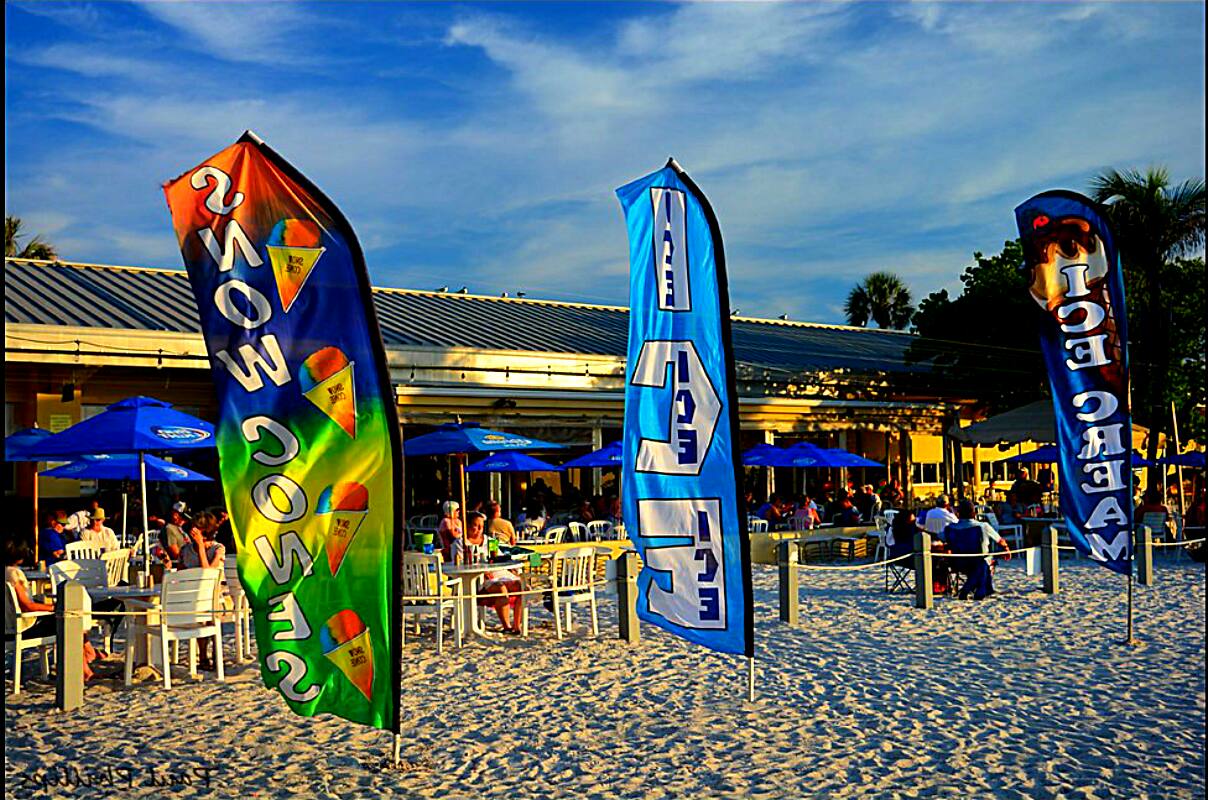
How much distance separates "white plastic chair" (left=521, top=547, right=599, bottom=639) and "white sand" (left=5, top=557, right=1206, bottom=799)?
32cm

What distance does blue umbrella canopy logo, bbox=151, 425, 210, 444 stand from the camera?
13.1 m

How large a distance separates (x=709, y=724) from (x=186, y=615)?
15.0 feet

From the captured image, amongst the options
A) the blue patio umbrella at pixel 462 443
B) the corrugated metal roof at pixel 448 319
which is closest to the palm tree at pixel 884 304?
the corrugated metal roof at pixel 448 319

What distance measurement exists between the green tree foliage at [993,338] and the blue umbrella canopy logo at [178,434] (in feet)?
72.6

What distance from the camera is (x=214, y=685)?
10312mm

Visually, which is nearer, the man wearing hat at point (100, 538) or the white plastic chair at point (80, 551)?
the white plastic chair at point (80, 551)

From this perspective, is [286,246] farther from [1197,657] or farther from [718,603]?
[1197,657]

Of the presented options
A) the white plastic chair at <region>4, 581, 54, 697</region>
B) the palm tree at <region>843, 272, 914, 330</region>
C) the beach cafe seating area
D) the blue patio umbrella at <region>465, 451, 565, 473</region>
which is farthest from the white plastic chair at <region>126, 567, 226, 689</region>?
the palm tree at <region>843, 272, 914, 330</region>

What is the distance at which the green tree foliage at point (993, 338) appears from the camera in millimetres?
30281

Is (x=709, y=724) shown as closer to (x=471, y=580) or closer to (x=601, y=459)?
(x=471, y=580)

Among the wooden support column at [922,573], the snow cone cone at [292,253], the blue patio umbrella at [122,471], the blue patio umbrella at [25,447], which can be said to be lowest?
the wooden support column at [922,573]

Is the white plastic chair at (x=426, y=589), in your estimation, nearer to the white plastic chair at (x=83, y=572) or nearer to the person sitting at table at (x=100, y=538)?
the white plastic chair at (x=83, y=572)

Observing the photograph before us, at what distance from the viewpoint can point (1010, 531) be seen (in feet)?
72.5

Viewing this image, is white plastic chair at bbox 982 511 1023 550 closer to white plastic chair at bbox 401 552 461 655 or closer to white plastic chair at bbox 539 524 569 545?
white plastic chair at bbox 539 524 569 545
